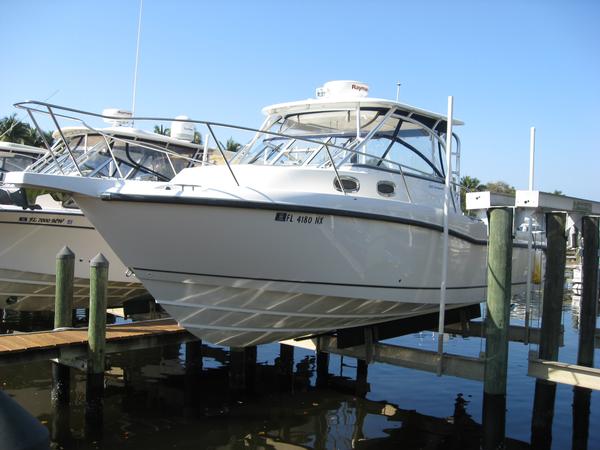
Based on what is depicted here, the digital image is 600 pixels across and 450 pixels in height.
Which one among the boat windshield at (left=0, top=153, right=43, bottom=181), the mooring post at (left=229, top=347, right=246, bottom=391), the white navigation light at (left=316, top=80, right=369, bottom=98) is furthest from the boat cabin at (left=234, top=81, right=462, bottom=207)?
the boat windshield at (left=0, top=153, right=43, bottom=181)

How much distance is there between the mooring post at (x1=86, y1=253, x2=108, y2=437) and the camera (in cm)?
659

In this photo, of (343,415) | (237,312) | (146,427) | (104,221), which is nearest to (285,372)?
(343,415)

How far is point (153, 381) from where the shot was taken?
8.83 meters

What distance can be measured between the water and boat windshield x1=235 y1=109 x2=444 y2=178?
9.18ft

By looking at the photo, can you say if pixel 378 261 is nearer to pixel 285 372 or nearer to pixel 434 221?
pixel 434 221

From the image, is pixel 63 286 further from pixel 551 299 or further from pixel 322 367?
pixel 551 299

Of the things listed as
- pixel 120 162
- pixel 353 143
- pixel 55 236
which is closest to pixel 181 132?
pixel 120 162

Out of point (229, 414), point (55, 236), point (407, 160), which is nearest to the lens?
point (407, 160)

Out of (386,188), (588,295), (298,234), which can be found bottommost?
(588,295)

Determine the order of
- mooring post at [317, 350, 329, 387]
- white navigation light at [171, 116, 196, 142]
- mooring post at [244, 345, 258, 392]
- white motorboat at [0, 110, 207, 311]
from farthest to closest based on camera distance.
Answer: white navigation light at [171, 116, 196, 142] < white motorboat at [0, 110, 207, 311] < mooring post at [317, 350, 329, 387] < mooring post at [244, 345, 258, 392]

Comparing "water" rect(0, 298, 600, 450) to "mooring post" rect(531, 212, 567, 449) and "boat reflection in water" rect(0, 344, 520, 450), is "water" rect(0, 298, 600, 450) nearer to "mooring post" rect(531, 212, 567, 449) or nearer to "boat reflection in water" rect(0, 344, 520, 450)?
"boat reflection in water" rect(0, 344, 520, 450)

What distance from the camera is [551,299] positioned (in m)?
6.66

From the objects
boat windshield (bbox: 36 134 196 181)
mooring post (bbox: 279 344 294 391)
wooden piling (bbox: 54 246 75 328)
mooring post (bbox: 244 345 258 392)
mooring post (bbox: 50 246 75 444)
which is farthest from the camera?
boat windshield (bbox: 36 134 196 181)

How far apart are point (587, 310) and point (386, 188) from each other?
3.17 meters
